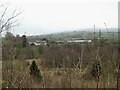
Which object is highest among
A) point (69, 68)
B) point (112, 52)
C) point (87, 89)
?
point (112, 52)

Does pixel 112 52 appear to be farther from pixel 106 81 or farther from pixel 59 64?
pixel 59 64

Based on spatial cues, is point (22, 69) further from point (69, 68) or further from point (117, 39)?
point (117, 39)

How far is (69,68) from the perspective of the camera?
2561 millimetres

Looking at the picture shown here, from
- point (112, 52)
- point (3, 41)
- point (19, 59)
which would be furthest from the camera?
point (3, 41)

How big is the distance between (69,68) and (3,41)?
64.0 inches

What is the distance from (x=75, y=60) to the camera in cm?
297

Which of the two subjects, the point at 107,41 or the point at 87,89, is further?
the point at 107,41

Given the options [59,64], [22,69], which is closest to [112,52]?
[59,64]

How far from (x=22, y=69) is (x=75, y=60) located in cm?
73

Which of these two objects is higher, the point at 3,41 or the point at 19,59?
the point at 3,41

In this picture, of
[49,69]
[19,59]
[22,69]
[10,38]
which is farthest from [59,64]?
[10,38]

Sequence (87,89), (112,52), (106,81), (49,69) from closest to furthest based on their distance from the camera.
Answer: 1. (87,89)
2. (106,81)
3. (112,52)
4. (49,69)

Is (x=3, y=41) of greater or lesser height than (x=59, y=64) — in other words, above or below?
above

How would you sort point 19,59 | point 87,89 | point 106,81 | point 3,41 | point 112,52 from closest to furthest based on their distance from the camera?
point 87,89, point 106,81, point 112,52, point 19,59, point 3,41
